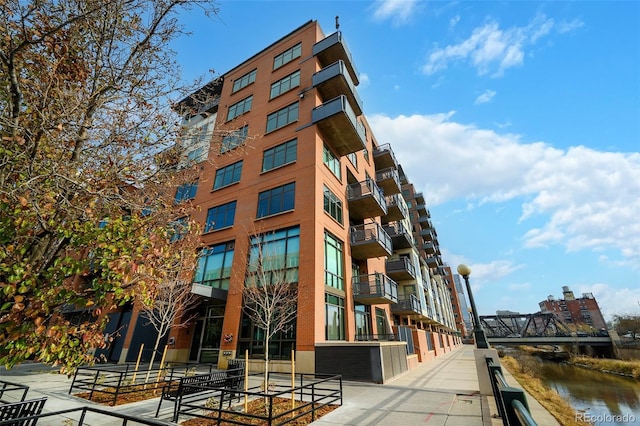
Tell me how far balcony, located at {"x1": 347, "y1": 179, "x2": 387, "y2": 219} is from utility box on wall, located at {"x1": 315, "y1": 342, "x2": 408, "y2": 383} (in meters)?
11.0

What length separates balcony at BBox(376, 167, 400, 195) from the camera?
30.3 m

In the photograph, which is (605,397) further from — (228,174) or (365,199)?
(228,174)

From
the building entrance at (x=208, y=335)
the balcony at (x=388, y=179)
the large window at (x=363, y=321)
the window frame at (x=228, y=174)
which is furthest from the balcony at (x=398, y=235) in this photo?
the building entrance at (x=208, y=335)

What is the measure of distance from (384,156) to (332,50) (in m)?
13.5

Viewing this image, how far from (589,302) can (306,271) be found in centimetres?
16718

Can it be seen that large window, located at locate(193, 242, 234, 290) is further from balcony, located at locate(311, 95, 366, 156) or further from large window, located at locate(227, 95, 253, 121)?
large window, located at locate(227, 95, 253, 121)

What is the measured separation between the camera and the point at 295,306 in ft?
51.4

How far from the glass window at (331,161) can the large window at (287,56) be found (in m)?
9.08

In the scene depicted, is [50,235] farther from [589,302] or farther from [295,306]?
[589,302]

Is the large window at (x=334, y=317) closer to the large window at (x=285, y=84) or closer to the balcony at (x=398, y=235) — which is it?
the balcony at (x=398, y=235)

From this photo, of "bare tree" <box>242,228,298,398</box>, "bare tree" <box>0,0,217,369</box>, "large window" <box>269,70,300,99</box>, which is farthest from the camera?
"large window" <box>269,70,300,99</box>

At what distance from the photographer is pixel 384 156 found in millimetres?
32688


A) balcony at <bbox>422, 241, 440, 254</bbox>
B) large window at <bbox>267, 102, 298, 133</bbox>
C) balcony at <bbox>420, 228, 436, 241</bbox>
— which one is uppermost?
balcony at <bbox>420, 228, 436, 241</bbox>

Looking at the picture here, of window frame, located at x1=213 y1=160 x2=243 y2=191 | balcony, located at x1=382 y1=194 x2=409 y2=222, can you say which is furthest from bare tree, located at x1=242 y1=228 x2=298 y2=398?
balcony, located at x1=382 y1=194 x2=409 y2=222
